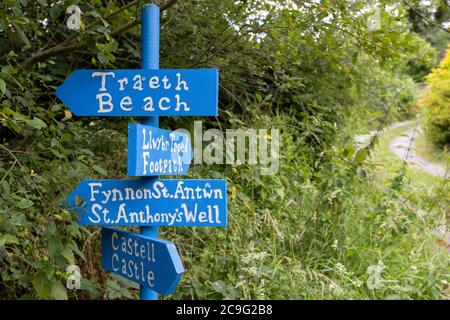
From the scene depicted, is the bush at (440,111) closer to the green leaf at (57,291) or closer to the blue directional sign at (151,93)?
the blue directional sign at (151,93)

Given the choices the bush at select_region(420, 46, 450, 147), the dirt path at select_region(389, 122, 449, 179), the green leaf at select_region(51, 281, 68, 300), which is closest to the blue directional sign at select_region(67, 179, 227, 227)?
the green leaf at select_region(51, 281, 68, 300)

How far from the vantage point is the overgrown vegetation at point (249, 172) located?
2223mm

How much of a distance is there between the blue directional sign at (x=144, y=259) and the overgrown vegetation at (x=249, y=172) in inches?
7.2

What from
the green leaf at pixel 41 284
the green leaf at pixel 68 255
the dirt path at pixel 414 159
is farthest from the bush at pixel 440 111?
the green leaf at pixel 41 284

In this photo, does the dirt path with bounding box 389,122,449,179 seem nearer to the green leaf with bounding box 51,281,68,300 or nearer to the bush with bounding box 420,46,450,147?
the bush with bounding box 420,46,450,147

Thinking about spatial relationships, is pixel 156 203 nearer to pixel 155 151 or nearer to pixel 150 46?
pixel 155 151

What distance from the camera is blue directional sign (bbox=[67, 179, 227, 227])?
1731 mm

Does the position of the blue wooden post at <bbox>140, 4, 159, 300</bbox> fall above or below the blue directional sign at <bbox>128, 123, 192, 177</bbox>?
above

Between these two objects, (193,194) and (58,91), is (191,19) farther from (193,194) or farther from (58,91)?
(193,194)

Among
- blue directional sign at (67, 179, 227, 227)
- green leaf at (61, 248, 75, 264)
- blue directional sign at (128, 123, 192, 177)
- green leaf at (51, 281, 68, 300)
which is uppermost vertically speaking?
blue directional sign at (128, 123, 192, 177)

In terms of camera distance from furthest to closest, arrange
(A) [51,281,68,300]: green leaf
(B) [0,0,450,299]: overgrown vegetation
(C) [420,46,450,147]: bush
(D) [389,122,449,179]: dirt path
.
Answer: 1. (C) [420,46,450,147]: bush
2. (D) [389,122,449,179]: dirt path
3. (B) [0,0,450,299]: overgrown vegetation
4. (A) [51,281,68,300]: green leaf

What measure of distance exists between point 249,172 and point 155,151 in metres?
1.80

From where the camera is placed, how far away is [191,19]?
3381 millimetres
